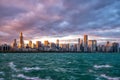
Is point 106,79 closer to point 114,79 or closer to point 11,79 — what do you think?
point 114,79

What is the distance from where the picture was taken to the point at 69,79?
40469mm

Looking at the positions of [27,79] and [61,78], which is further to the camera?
[61,78]

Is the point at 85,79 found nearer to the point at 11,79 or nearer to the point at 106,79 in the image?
the point at 106,79

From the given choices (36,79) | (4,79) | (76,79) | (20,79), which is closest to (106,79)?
(76,79)

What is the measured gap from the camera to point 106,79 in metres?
40.2

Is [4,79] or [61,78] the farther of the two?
[61,78]

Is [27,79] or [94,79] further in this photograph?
[94,79]

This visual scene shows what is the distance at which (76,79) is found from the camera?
1613 inches

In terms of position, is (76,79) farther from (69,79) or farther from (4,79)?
(4,79)

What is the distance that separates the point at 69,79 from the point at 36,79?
622 cm

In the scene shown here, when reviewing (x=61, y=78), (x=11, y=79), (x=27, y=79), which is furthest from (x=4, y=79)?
(x=61, y=78)

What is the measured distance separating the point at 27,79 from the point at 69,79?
7.97m

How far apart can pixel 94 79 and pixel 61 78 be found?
240 inches

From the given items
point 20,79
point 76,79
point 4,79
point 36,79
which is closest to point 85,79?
point 76,79
